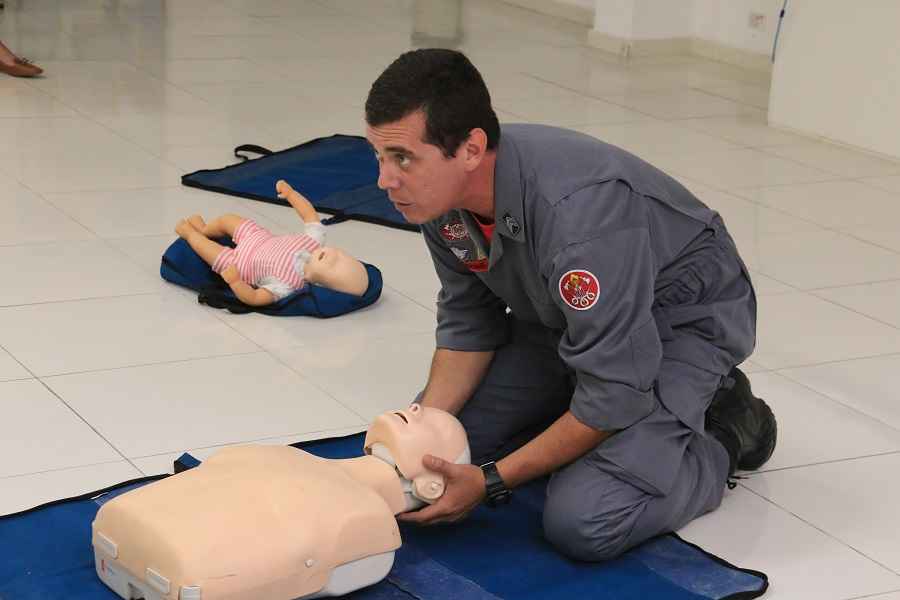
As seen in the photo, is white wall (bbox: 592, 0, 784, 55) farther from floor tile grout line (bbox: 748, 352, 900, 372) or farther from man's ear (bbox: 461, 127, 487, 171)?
man's ear (bbox: 461, 127, 487, 171)

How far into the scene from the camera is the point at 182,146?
198 inches

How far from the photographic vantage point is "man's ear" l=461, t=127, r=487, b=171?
2.27 m

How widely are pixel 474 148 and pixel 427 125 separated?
0.34 feet

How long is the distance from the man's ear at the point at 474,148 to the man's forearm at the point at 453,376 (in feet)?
1.75

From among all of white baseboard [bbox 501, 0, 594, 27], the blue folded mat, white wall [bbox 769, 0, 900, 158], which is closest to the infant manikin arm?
the blue folded mat

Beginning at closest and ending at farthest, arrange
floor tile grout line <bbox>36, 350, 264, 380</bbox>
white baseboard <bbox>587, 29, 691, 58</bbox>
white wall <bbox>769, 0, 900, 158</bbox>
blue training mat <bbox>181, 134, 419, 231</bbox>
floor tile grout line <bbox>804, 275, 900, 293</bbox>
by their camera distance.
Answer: floor tile grout line <bbox>36, 350, 264, 380</bbox>, floor tile grout line <bbox>804, 275, 900, 293</bbox>, blue training mat <bbox>181, 134, 419, 231</bbox>, white wall <bbox>769, 0, 900, 158</bbox>, white baseboard <bbox>587, 29, 691, 58</bbox>

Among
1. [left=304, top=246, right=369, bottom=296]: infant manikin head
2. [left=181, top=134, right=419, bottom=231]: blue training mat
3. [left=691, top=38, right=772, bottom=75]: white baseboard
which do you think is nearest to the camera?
[left=304, top=246, right=369, bottom=296]: infant manikin head

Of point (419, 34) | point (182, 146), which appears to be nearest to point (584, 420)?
point (182, 146)

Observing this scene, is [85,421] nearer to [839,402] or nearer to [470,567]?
[470,567]

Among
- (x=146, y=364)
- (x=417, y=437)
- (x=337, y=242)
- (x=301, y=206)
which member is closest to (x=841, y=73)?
(x=337, y=242)

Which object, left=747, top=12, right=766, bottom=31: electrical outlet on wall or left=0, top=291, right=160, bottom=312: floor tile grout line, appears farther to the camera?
left=747, top=12, right=766, bottom=31: electrical outlet on wall

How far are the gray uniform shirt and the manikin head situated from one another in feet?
0.37

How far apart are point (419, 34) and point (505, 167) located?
5448 millimetres

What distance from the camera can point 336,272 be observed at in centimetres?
349
